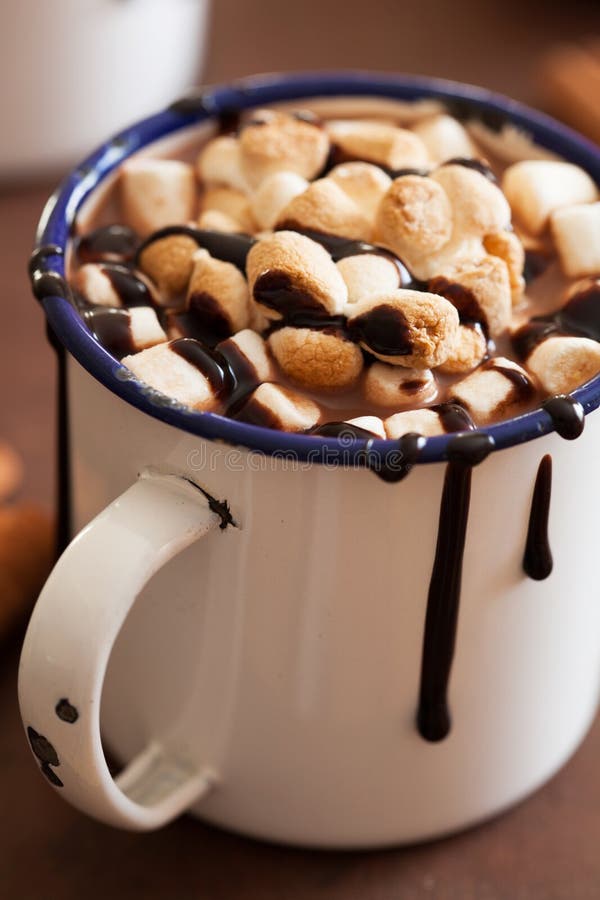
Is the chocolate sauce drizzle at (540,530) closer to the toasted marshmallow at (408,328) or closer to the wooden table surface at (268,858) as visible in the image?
the toasted marshmallow at (408,328)

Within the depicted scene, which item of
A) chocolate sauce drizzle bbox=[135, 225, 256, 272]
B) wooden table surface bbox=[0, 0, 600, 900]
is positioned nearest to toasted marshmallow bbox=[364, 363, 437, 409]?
chocolate sauce drizzle bbox=[135, 225, 256, 272]

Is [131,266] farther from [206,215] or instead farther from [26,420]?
[26,420]

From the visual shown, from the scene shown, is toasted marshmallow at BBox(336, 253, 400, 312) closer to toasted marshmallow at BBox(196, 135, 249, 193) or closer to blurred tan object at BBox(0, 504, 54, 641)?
toasted marshmallow at BBox(196, 135, 249, 193)

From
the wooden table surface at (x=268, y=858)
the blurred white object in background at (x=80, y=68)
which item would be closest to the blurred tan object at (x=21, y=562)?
the wooden table surface at (x=268, y=858)

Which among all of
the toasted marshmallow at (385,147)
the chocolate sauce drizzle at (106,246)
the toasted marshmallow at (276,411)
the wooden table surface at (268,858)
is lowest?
the wooden table surface at (268,858)

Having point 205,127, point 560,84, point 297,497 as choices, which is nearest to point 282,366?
point 297,497

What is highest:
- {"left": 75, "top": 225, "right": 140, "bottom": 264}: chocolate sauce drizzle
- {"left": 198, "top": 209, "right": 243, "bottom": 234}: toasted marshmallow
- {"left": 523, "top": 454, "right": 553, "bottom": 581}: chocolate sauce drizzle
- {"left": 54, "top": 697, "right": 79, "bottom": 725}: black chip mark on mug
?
{"left": 198, "top": 209, "right": 243, "bottom": 234}: toasted marshmallow

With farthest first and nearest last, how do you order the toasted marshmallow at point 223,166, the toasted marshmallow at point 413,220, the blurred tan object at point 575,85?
1. the blurred tan object at point 575,85
2. the toasted marshmallow at point 223,166
3. the toasted marshmallow at point 413,220
